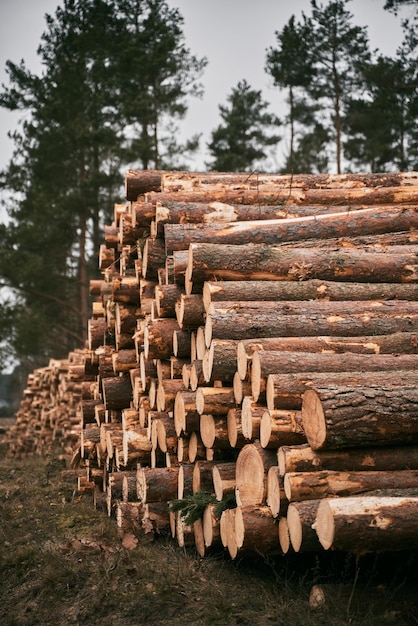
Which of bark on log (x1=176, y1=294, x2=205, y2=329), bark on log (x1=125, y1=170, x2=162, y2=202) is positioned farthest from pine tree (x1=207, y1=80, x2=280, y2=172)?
bark on log (x1=176, y1=294, x2=205, y2=329)

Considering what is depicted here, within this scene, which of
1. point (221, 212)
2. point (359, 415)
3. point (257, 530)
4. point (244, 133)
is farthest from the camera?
point (244, 133)

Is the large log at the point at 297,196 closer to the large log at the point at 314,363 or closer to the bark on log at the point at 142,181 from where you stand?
the bark on log at the point at 142,181

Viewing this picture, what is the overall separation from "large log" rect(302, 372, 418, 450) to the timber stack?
1cm

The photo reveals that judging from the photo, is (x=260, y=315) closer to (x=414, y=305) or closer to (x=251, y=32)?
(x=414, y=305)

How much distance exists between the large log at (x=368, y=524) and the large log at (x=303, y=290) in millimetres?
2711

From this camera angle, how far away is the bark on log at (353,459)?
486 cm

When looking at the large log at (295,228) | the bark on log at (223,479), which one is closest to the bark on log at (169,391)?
the bark on log at (223,479)

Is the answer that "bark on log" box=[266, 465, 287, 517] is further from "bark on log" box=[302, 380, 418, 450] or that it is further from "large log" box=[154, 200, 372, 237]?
"large log" box=[154, 200, 372, 237]

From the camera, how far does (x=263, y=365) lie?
554cm

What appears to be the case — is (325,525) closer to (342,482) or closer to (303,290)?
(342,482)

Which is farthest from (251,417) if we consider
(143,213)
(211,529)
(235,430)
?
(143,213)

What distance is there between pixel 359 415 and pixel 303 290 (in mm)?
2450

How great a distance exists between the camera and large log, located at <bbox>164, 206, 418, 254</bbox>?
778cm

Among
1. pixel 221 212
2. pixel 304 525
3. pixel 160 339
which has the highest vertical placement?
pixel 221 212
